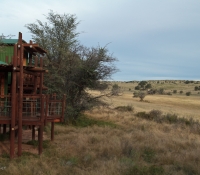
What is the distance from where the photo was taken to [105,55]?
787 inches

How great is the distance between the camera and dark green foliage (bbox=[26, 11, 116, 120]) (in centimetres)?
1948

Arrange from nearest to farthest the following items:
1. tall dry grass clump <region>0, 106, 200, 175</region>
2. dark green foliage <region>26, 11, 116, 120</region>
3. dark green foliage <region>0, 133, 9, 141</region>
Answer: tall dry grass clump <region>0, 106, 200, 175</region> < dark green foliage <region>0, 133, 9, 141</region> < dark green foliage <region>26, 11, 116, 120</region>

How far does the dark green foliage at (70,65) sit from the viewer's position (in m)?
19.5

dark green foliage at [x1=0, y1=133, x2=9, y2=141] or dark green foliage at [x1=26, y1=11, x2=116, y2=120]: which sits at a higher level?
dark green foliage at [x1=26, y1=11, x2=116, y2=120]

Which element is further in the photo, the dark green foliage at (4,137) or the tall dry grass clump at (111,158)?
the dark green foliage at (4,137)

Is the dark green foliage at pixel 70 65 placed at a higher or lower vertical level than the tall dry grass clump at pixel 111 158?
higher

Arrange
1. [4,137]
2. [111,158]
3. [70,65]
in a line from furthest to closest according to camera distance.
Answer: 1. [70,65]
2. [4,137]
3. [111,158]

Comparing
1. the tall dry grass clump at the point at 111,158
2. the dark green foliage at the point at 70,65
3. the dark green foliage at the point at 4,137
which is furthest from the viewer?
the dark green foliage at the point at 70,65

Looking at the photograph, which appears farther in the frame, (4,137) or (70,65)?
(70,65)

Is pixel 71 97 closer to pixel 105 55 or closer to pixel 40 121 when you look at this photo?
pixel 105 55

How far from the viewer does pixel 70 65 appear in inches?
781

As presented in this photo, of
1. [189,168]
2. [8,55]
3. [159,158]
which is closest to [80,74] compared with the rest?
[8,55]

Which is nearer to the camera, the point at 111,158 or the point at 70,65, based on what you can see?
the point at 111,158

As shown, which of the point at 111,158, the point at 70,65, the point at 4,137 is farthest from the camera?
the point at 70,65
